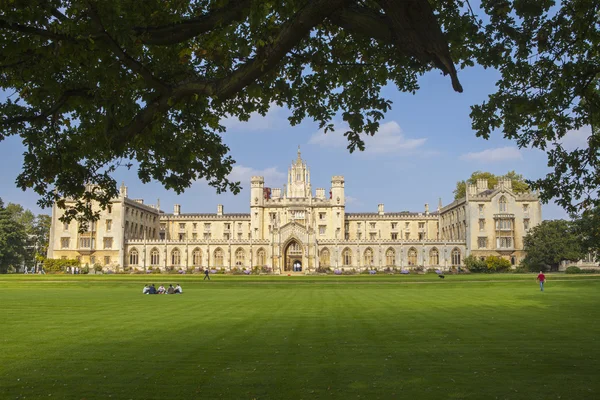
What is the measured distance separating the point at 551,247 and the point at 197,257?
53770 mm

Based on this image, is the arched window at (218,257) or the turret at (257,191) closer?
the arched window at (218,257)

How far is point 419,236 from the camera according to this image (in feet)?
329

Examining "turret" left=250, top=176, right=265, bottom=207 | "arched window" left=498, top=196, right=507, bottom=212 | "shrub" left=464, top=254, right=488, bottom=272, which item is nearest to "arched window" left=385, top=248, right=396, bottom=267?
"shrub" left=464, top=254, right=488, bottom=272

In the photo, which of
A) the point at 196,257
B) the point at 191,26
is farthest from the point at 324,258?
the point at 191,26

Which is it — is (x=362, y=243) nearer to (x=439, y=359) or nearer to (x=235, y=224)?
(x=235, y=224)

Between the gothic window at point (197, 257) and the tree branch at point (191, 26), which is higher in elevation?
the tree branch at point (191, 26)

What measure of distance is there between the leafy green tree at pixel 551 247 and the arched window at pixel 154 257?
56937 millimetres

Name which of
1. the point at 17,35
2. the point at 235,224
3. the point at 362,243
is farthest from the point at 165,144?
the point at 235,224

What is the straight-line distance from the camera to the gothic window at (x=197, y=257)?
87.9 meters

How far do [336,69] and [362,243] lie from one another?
257 ft

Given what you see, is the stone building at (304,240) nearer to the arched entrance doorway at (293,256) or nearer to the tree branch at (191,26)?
the arched entrance doorway at (293,256)

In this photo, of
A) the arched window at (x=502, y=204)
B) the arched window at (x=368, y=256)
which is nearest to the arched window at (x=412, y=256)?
the arched window at (x=368, y=256)

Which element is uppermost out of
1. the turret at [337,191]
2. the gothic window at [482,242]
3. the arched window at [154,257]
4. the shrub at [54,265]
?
the turret at [337,191]

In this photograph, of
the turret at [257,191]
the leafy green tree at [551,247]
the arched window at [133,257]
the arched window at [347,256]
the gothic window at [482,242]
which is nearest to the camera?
the leafy green tree at [551,247]
